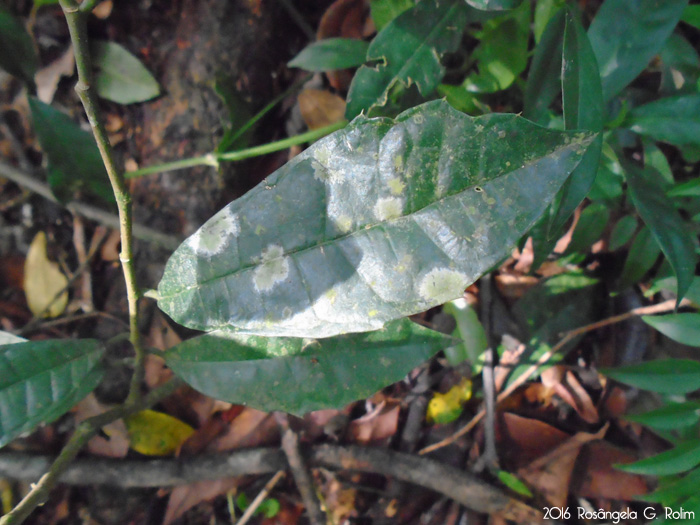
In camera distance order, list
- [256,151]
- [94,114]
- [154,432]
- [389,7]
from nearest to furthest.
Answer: [94,114] → [389,7] → [256,151] → [154,432]

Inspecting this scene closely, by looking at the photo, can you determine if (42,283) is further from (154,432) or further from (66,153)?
(154,432)

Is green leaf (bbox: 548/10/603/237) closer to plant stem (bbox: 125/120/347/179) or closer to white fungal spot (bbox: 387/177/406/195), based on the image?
white fungal spot (bbox: 387/177/406/195)

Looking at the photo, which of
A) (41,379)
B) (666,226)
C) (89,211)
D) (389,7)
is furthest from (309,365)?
(89,211)

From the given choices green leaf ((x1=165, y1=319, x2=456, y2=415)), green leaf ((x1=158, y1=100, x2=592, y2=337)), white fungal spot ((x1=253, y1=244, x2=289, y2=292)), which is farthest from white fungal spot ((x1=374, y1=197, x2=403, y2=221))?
green leaf ((x1=165, y1=319, x2=456, y2=415))

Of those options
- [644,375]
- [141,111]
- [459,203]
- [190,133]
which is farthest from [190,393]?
[644,375]

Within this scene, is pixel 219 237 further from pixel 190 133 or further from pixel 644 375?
pixel 644 375
